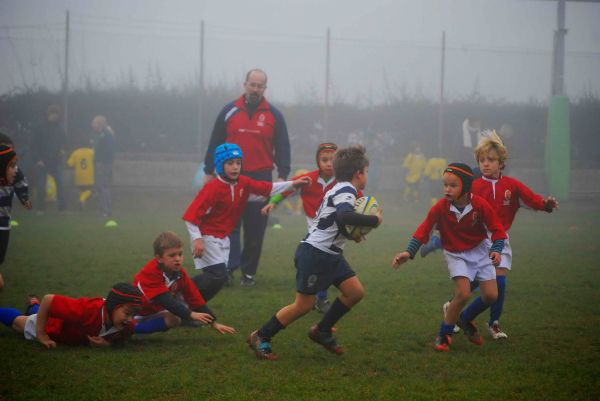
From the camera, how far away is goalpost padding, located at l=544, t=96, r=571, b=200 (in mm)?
23203

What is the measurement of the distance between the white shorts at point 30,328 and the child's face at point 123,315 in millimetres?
657

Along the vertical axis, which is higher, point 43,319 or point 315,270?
point 315,270

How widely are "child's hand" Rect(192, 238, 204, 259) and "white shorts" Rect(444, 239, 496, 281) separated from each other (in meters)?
2.11

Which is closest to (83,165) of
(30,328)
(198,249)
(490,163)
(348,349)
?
(198,249)

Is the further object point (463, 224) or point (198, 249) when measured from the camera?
point (198, 249)

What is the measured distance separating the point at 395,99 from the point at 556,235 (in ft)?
33.6

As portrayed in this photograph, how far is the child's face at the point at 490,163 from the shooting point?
22.2 ft

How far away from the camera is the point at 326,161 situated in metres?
7.68

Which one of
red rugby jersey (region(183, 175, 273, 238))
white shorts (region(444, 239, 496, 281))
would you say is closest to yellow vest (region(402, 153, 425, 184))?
red rugby jersey (region(183, 175, 273, 238))

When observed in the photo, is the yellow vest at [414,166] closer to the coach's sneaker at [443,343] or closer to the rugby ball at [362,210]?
the coach's sneaker at [443,343]

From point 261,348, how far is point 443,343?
1.44 m

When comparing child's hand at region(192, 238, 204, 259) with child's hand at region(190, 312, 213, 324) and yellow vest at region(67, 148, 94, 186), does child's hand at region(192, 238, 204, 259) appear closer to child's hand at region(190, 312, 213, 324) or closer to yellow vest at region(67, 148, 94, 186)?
child's hand at region(190, 312, 213, 324)

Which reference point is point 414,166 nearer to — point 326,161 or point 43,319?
point 326,161

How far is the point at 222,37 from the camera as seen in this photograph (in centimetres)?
2278
